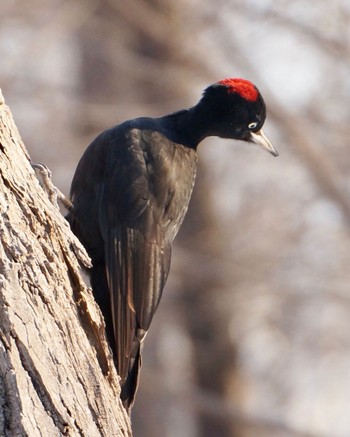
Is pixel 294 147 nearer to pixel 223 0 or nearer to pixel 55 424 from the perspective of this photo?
pixel 223 0

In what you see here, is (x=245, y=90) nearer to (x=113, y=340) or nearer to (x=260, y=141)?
(x=260, y=141)

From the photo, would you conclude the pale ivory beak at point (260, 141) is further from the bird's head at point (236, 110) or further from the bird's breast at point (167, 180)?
the bird's breast at point (167, 180)

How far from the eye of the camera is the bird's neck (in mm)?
7179

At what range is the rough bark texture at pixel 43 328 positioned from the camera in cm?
A: 452

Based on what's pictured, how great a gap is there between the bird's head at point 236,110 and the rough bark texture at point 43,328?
238 centimetres

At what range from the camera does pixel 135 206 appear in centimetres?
660

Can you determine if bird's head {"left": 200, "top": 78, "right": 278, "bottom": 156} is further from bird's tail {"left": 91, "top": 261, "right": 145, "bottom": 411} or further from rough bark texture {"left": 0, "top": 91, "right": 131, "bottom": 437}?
rough bark texture {"left": 0, "top": 91, "right": 131, "bottom": 437}

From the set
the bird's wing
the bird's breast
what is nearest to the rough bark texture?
the bird's wing

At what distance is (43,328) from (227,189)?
11995mm

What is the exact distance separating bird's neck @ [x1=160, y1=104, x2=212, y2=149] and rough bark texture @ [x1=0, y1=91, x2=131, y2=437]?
207 cm

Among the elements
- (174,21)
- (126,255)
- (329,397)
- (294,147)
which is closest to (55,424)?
(126,255)

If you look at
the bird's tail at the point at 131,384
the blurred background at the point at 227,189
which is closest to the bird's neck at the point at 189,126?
the bird's tail at the point at 131,384

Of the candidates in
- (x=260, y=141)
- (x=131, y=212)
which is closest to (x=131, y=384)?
(x=131, y=212)

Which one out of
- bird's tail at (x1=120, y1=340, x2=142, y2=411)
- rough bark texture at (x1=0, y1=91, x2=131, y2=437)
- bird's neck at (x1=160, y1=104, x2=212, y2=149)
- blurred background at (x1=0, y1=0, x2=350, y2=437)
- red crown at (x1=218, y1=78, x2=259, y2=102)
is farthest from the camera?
blurred background at (x1=0, y1=0, x2=350, y2=437)
